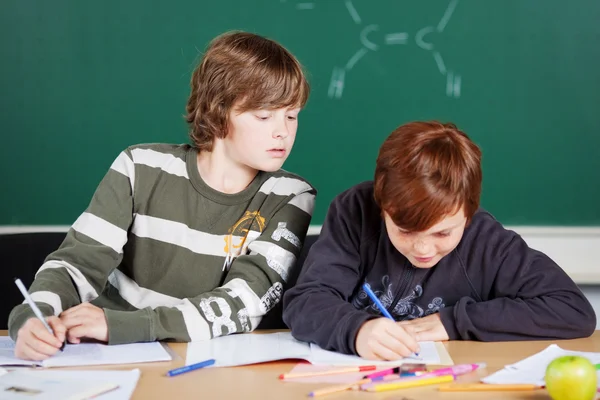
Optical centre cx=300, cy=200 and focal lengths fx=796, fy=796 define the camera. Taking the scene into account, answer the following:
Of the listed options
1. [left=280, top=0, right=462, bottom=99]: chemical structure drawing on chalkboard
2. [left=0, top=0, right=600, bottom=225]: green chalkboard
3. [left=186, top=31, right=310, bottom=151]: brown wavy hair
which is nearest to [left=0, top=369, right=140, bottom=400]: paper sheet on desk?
[left=186, top=31, right=310, bottom=151]: brown wavy hair

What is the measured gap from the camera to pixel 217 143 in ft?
5.82

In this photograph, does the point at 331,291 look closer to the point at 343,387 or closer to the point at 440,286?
the point at 440,286

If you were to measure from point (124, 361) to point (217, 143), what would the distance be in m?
0.64

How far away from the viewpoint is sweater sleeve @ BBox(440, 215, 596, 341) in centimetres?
142

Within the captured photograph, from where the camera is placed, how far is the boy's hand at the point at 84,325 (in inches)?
54.2

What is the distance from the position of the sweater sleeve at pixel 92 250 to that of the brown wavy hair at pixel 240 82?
0.66 ft

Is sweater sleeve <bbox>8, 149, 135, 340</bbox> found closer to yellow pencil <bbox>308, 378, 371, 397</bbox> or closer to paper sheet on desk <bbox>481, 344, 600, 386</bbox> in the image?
yellow pencil <bbox>308, 378, 371, 397</bbox>

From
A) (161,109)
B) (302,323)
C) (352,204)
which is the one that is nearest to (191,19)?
(161,109)

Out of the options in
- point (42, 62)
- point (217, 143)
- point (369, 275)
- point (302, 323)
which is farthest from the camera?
point (42, 62)

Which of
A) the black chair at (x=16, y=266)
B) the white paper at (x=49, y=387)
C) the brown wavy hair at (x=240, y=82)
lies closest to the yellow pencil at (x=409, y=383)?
the white paper at (x=49, y=387)

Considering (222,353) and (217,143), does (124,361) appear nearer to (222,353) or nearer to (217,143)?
(222,353)

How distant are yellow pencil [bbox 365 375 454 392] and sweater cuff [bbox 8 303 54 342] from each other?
0.62 m

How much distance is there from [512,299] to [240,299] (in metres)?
0.51

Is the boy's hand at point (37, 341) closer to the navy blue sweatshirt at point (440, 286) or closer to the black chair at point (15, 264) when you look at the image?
the navy blue sweatshirt at point (440, 286)
